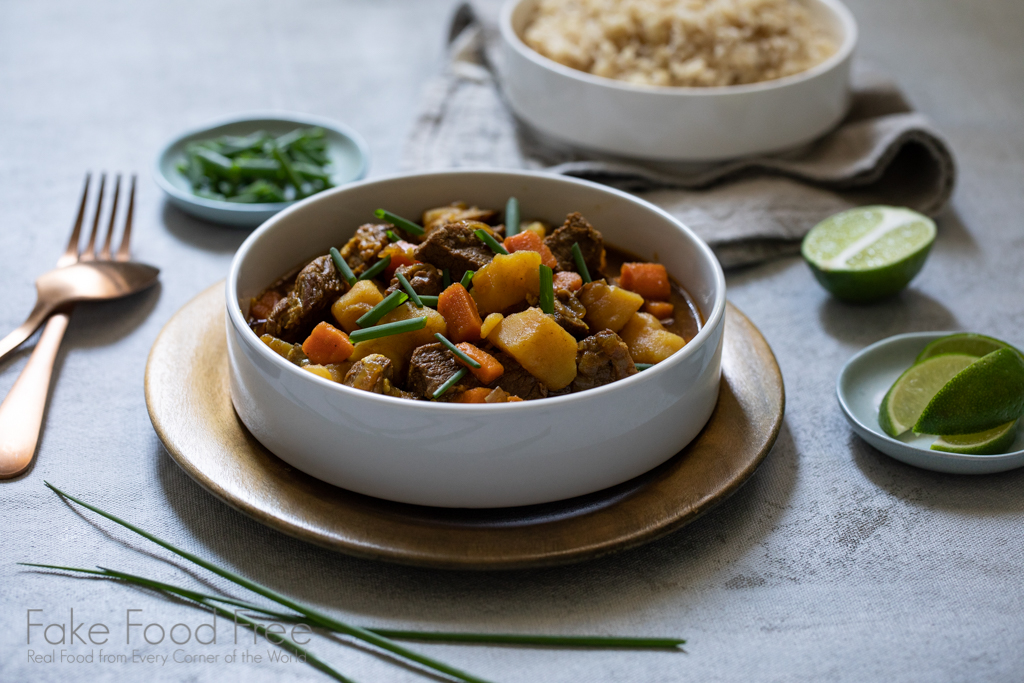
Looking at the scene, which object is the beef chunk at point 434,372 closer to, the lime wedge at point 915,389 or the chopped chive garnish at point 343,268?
the chopped chive garnish at point 343,268

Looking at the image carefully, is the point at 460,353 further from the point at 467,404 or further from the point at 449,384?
the point at 467,404

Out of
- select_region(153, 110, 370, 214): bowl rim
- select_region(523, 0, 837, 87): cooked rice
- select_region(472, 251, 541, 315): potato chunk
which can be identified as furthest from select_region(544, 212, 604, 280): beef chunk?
select_region(523, 0, 837, 87): cooked rice

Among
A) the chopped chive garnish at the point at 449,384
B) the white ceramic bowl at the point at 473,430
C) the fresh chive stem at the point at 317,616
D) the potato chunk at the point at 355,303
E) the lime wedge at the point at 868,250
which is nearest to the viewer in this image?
the fresh chive stem at the point at 317,616

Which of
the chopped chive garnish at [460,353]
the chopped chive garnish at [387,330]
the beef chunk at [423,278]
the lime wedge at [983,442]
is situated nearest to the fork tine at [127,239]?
the beef chunk at [423,278]

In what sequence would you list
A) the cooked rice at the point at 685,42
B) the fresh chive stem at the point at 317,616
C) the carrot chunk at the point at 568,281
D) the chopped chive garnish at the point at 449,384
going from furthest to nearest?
the cooked rice at the point at 685,42, the carrot chunk at the point at 568,281, the chopped chive garnish at the point at 449,384, the fresh chive stem at the point at 317,616

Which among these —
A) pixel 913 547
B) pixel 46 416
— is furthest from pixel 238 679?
pixel 913 547

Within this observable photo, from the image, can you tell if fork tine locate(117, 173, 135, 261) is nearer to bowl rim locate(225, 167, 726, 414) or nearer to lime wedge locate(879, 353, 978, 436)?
bowl rim locate(225, 167, 726, 414)

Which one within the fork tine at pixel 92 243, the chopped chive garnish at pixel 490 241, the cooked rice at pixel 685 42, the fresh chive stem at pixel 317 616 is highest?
the cooked rice at pixel 685 42
